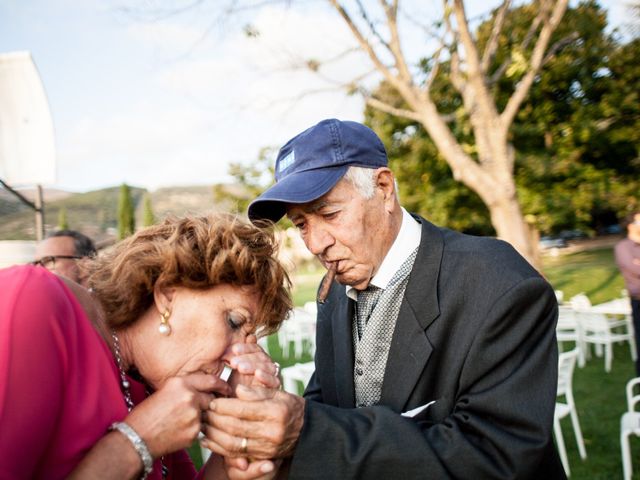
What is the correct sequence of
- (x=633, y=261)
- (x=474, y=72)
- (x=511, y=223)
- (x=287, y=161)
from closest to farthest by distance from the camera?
(x=287, y=161) < (x=633, y=261) < (x=511, y=223) < (x=474, y=72)

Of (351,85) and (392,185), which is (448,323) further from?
(351,85)

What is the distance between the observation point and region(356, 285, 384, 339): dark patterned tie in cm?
205

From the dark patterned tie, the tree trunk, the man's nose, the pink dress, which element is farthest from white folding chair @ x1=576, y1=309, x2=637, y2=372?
the pink dress

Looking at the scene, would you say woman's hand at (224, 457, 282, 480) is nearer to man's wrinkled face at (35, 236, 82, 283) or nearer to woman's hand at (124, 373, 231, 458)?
woman's hand at (124, 373, 231, 458)

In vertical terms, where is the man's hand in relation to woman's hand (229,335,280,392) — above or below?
below

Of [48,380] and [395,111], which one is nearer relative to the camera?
[48,380]

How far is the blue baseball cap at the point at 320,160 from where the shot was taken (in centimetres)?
184

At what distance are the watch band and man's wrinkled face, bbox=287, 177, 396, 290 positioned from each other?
39.3 inches

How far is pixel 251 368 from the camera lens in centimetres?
162

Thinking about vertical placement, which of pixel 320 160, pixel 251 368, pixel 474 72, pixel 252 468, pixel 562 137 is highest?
pixel 474 72

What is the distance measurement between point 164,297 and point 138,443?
52 cm

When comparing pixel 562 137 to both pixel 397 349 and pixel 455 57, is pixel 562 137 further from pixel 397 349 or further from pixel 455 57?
pixel 397 349

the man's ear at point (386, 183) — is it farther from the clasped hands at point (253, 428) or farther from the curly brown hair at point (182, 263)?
the clasped hands at point (253, 428)

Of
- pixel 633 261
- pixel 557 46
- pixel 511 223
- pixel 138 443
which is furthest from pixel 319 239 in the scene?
pixel 557 46
